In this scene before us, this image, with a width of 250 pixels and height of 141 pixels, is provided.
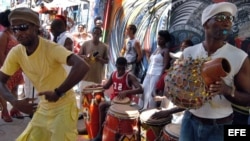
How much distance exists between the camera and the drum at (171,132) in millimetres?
3571

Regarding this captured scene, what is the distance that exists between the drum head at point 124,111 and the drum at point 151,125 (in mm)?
142

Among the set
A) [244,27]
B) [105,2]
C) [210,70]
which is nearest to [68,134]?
[210,70]

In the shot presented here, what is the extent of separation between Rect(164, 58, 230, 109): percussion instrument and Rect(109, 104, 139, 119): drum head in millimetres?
1863

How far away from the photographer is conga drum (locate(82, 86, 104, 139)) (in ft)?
17.3

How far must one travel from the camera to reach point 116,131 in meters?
4.42

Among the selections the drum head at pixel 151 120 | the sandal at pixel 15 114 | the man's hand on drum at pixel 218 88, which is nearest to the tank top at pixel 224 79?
the man's hand on drum at pixel 218 88

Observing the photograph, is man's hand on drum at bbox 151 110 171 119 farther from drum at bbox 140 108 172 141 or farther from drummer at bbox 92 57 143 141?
drummer at bbox 92 57 143 141

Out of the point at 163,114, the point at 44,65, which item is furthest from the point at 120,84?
the point at 44,65

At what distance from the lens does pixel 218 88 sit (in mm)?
2299

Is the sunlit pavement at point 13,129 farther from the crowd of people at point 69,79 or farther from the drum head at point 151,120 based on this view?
the crowd of people at point 69,79

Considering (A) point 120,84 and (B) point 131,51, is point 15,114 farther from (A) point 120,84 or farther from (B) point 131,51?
(B) point 131,51

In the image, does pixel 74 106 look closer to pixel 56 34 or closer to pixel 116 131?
pixel 116 131

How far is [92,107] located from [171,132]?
1.90 m

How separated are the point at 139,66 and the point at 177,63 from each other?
5.02 m
